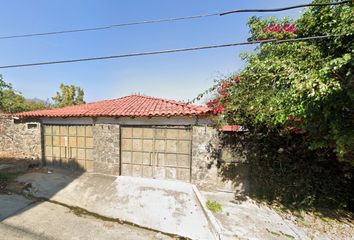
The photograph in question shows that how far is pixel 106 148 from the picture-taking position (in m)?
8.31

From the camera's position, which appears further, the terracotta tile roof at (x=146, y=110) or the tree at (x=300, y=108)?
the terracotta tile roof at (x=146, y=110)

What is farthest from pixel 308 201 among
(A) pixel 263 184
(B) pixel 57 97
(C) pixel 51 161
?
(B) pixel 57 97

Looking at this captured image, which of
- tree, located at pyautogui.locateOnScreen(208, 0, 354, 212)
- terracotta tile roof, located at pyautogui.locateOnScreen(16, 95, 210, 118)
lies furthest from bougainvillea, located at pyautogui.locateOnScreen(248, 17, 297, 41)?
terracotta tile roof, located at pyautogui.locateOnScreen(16, 95, 210, 118)

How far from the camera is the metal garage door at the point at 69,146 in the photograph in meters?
8.80

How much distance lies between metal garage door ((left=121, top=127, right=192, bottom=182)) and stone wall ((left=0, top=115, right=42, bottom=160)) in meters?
5.19

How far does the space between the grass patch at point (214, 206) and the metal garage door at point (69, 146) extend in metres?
5.83

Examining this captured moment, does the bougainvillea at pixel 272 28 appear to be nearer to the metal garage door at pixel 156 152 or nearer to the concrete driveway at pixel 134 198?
the metal garage door at pixel 156 152

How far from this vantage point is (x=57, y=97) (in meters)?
28.1

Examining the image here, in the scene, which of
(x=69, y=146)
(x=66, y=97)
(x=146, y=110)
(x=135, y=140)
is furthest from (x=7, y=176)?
(x=66, y=97)

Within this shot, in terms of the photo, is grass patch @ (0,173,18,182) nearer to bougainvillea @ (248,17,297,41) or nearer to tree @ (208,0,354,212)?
tree @ (208,0,354,212)

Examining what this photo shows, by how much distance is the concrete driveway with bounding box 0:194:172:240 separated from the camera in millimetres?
4562

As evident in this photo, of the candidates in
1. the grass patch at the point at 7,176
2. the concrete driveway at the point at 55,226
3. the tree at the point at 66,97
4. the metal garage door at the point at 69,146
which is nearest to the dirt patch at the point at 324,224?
the concrete driveway at the point at 55,226

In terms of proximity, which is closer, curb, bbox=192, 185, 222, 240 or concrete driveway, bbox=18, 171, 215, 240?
curb, bbox=192, 185, 222, 240

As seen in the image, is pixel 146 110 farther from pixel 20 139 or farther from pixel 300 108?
pixel 20 139
